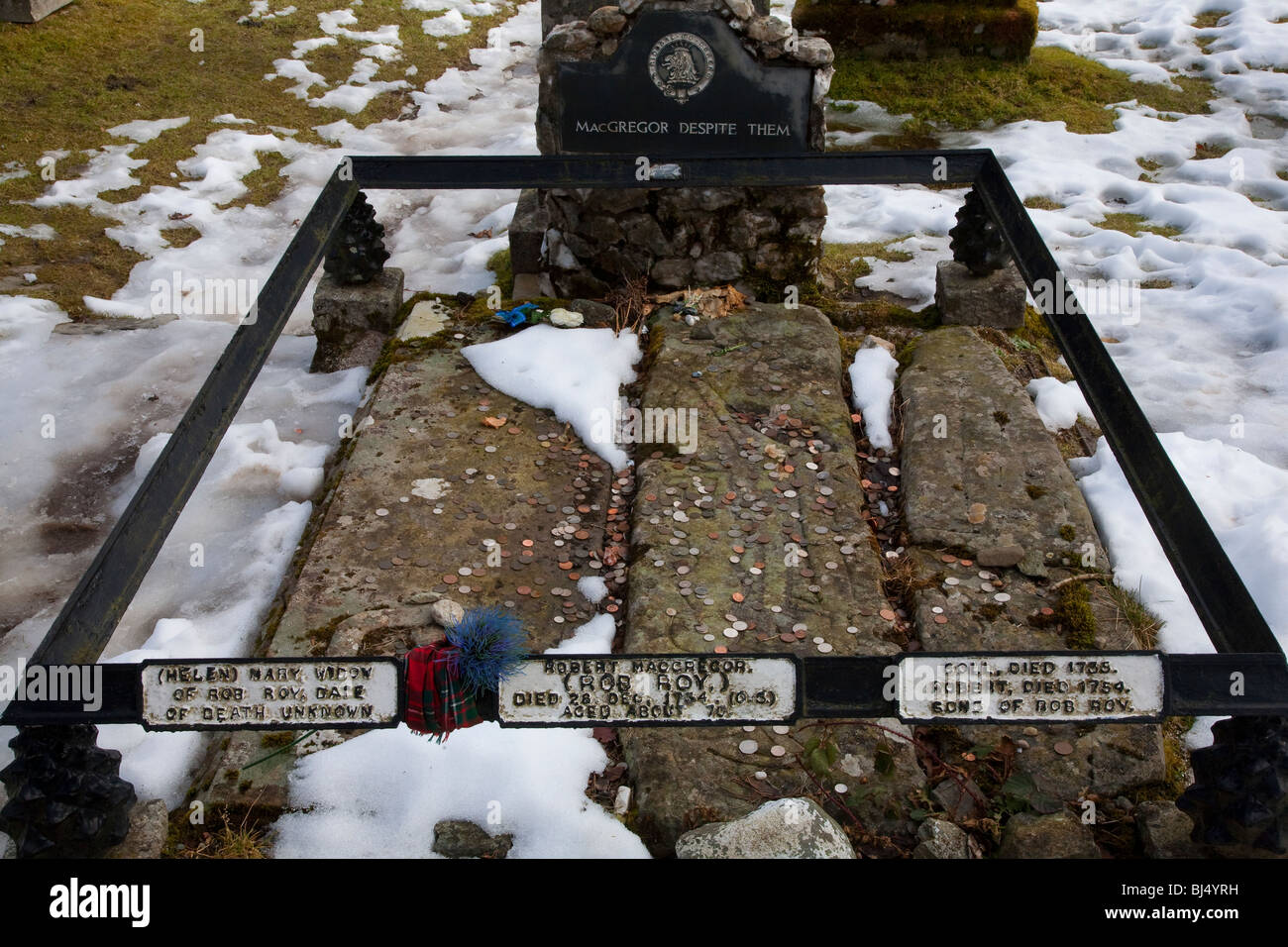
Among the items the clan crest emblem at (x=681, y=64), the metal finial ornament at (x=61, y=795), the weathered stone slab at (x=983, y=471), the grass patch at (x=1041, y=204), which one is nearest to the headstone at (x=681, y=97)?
the clan crest emblem at (x=681, y=64)

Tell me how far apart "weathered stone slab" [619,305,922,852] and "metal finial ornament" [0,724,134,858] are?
5.20 feet

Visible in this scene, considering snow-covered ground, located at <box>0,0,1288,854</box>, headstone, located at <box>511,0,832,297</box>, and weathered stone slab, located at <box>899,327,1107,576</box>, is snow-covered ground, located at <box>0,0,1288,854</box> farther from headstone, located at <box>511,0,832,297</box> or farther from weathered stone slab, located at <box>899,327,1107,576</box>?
headstone, located at <box>511,0,832,297</box>

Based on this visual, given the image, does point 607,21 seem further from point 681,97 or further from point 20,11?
point 20,11

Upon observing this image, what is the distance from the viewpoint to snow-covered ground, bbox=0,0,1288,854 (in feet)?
12.2

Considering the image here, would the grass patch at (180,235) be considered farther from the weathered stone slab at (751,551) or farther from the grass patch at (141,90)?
the weathered stone slab at (751,551)

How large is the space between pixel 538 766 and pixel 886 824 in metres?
1.12

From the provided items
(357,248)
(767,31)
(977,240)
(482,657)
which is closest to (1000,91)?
(977,240)

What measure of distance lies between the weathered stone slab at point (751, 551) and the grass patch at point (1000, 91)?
380 centimetres

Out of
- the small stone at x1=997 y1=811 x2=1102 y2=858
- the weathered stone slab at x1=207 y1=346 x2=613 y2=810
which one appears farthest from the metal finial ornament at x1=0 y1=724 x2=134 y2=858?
the small stone at x1=997 y1=811 x2=1102 y2=858

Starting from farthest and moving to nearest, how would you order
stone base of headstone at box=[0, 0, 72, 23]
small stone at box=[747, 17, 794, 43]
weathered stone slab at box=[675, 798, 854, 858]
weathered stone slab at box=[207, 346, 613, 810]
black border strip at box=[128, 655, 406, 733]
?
stone base of headstone at box=[0, 0, 72, 23]
small stone at box=[747, 17, 794, 43]
weathered stone slab at box=[207, 346, 613, 810]
weathered stone slab at box=[675, 798, 854, 858]
black border strip at box=[128, 655, 406, 733]

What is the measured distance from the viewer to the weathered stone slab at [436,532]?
4.11m

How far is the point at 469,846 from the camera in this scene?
11.1 feet

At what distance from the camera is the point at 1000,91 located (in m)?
9.12

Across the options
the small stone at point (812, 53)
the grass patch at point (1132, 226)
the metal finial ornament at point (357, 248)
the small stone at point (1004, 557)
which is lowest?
the small stone at point (1004, 557)
